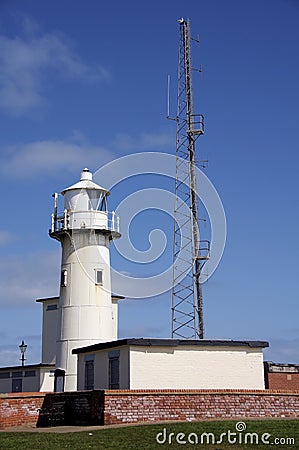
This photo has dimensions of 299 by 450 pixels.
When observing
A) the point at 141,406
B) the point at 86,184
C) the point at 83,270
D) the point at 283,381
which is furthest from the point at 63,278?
the point at 141,406

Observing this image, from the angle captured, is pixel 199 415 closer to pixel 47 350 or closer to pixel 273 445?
pixel 273 445

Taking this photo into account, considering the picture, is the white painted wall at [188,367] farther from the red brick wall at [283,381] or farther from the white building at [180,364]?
the red brick wall at [283,381]

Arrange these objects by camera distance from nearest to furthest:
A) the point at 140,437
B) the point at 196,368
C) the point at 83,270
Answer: the point at 140,437
the point at 196,368
the point at 83,270

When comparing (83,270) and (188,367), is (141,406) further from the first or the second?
(83,270)

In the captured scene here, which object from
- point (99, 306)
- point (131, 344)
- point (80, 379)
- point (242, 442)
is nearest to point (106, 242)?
point (99, 306)

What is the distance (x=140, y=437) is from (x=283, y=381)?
63.1 feet

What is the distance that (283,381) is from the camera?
113 feet

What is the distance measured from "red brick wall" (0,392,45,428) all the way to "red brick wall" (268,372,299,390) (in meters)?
14.0

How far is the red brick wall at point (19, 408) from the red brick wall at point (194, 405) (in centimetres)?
383

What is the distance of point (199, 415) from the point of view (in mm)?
21297

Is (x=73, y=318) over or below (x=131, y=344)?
over

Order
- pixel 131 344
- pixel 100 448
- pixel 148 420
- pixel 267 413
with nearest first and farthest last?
pixel 100 448 < pixel 148 420 < pixel 267 413 < pixel 131 344

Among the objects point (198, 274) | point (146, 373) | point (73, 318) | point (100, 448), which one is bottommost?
point (100, 448)

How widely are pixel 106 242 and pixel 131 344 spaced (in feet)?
30.6
